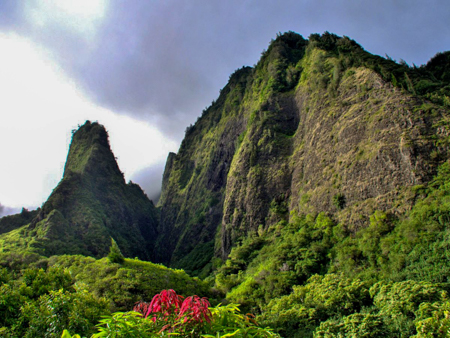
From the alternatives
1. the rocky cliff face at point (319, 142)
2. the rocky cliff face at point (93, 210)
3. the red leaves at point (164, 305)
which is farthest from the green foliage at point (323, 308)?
the rocky cliff face at point (93, 210)

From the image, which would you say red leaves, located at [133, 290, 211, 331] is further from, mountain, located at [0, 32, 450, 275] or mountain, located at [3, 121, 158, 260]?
mountain, located at [3, 121, 158, 260]

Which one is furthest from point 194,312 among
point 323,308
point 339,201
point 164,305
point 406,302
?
point 339,201

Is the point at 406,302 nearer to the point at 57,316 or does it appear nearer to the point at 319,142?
the point at 57,316

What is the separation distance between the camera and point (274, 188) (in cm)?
4222

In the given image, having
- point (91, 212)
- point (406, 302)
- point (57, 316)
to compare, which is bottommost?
point (406, 302)

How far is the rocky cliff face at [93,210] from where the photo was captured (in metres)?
57.5

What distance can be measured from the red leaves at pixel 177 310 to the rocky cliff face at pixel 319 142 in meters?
23.4

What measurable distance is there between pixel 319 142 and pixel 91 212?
61459 mm

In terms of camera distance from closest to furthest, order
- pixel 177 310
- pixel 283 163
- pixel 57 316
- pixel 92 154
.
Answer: pixel 177 310
pixel 57 316
pixel 283 163
pixel 92 154

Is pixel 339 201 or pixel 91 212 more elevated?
pixel 91 212

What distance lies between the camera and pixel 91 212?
6881cm

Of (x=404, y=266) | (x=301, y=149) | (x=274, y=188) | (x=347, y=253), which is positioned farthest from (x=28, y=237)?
(x=404, y=266)

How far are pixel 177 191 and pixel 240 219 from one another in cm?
5459

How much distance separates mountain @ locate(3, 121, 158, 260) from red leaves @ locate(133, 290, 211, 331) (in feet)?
189
